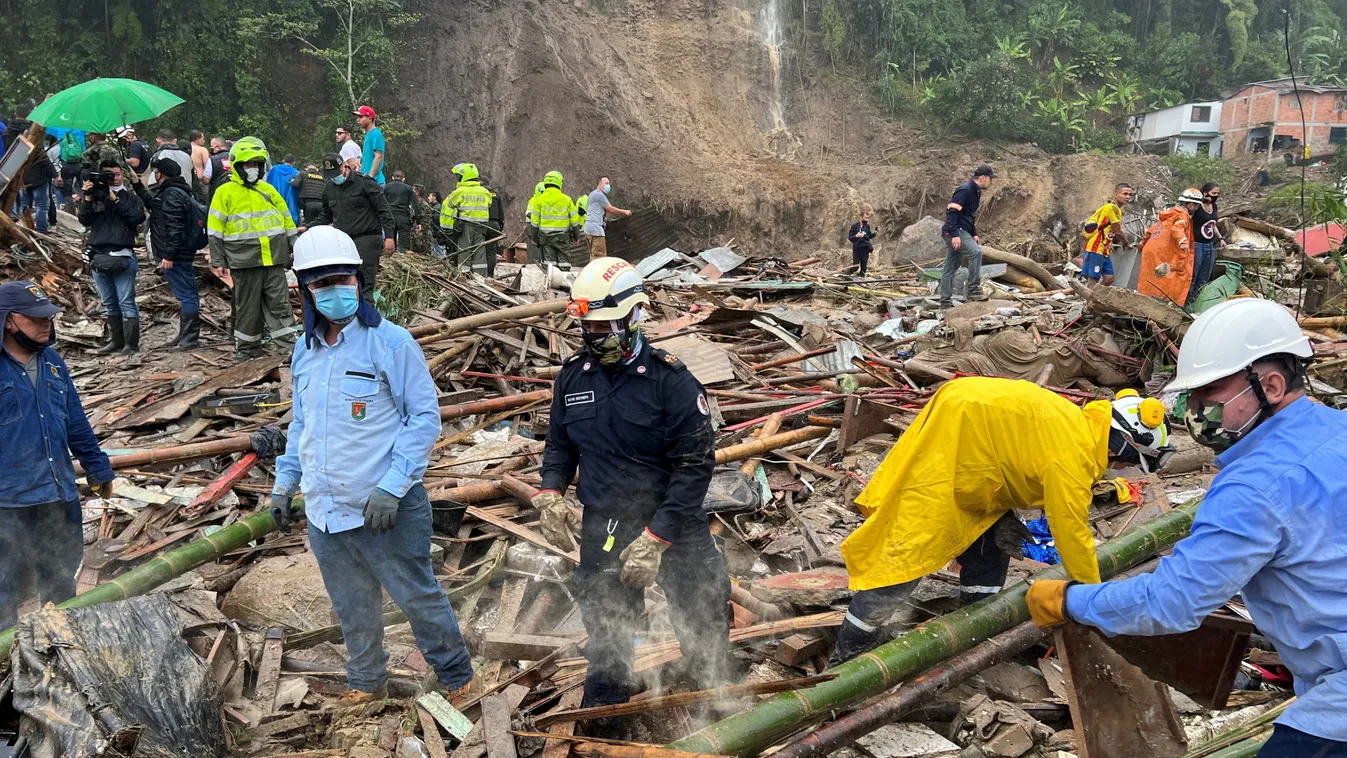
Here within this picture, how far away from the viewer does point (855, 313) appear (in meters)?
11.7

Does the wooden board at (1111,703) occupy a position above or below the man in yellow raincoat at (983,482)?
below

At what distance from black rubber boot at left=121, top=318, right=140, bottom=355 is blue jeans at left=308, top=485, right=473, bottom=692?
649cm

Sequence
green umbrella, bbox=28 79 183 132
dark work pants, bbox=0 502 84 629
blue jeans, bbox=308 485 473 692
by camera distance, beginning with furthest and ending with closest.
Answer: green umbrella, bbox=28 79 183 132 < dark work pants, bbox=0 502 84 629 < blue jeans, bbox=308 485 473 692

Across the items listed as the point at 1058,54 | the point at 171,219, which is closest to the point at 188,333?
the point at 171,219

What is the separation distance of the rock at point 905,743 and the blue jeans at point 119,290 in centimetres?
813

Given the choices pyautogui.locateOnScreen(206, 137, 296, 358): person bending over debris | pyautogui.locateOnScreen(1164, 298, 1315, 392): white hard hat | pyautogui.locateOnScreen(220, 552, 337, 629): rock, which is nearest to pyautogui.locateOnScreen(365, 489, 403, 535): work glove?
pyautogui.locateOnScreen(220, 552, 337, 629): rock

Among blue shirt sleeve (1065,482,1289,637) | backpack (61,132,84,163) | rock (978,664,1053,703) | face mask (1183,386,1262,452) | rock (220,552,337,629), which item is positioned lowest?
rock (978,664,1053,703)

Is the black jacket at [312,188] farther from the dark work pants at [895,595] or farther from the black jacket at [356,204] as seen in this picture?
Answer: the dark work pants at [895,595]

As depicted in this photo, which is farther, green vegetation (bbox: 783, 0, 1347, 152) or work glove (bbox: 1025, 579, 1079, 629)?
green vegetation (bbox: 783, 0, 1347, 152)

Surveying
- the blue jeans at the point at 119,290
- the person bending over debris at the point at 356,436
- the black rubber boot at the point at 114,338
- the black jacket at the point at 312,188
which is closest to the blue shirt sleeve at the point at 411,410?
the person bending over debris at the point at 356,436

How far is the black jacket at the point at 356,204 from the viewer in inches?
338

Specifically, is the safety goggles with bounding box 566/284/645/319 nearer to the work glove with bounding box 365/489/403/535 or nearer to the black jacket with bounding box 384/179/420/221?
the work glove with bounding box 365/489/403/535

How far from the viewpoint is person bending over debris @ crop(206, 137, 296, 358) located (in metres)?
7.80

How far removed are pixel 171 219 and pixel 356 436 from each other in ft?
20.2
